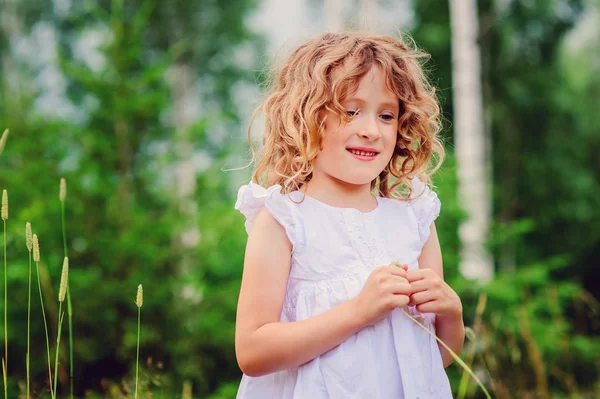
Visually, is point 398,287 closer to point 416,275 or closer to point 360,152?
point 416,275

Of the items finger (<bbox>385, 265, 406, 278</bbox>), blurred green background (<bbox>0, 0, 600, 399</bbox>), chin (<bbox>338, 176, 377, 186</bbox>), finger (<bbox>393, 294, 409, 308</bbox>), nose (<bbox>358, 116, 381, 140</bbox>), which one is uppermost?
nose (<bbox>358, 116, 381, 140</bbox>)

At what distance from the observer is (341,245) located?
4.84ft

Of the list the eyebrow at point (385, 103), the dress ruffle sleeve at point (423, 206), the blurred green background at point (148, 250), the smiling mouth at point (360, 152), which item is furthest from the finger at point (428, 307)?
the blurred green background at point (148, 250)

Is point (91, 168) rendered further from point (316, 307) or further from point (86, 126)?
point (316, 307)

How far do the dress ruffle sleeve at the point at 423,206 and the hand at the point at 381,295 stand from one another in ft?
1.05

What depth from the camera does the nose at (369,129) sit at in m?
1.47

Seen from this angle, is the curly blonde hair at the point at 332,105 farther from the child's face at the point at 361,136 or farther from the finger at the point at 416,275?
the finger at the point at 416,275

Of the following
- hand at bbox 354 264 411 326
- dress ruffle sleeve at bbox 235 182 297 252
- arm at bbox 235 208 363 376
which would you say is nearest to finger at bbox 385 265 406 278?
hand at bbox 354 264 411 326

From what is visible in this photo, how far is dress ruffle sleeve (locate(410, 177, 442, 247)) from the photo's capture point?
1649 mm

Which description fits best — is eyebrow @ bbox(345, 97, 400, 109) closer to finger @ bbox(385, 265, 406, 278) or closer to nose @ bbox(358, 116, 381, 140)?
nose @ bbox(358, 116, 381, 140)

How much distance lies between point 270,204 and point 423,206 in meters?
0.46

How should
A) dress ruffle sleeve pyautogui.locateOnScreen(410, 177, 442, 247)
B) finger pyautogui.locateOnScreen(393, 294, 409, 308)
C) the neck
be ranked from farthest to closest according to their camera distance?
1. dress ruffle sleeve pyautogui.locateOnScreen(410, 177, 442, 247)
2. the neck
3. finger pyautogui.locateOnScreen(393, 294, 409, 308)

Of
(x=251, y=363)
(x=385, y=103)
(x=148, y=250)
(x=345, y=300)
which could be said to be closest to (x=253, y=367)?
(x=251, y=363)

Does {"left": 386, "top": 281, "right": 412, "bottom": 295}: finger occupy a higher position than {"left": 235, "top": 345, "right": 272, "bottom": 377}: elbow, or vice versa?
{"left": 386, "top": 281, "right": 412, "bottom": 295}: finger
